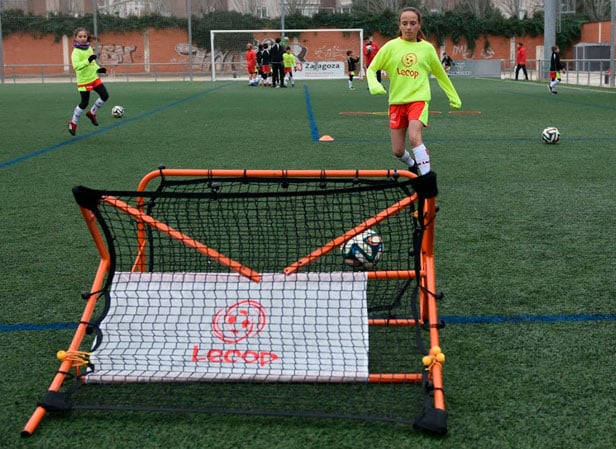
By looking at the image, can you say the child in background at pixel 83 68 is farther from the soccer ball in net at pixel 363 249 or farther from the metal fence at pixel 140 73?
the metal fence at pixel 140 73

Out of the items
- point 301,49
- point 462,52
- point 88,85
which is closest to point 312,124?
point 88,85

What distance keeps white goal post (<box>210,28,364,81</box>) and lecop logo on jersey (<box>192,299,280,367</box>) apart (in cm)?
4194

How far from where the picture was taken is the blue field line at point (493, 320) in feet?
14.8

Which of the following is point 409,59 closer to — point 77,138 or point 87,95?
point 77,138

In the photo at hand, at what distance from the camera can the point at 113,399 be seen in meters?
3.60

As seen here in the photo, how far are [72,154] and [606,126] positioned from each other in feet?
32.7

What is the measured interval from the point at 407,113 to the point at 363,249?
4152 mm

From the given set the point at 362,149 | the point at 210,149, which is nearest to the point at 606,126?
the point at 362,149

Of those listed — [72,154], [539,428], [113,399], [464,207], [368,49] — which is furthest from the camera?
[368,49]

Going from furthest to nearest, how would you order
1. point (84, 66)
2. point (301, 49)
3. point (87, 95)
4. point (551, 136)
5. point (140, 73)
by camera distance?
point (301, 49), point (140, 73), point (87, 95), point (84, 66), point (551, 136)

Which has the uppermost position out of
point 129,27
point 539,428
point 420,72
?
point 129,27

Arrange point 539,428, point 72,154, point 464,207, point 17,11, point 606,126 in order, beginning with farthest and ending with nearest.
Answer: point 17,11 → point 606,126 → point 72,154 → point 464,207 → point 539,428

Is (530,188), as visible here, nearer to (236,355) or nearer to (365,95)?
(236,355)

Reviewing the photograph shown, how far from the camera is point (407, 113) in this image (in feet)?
28.6
